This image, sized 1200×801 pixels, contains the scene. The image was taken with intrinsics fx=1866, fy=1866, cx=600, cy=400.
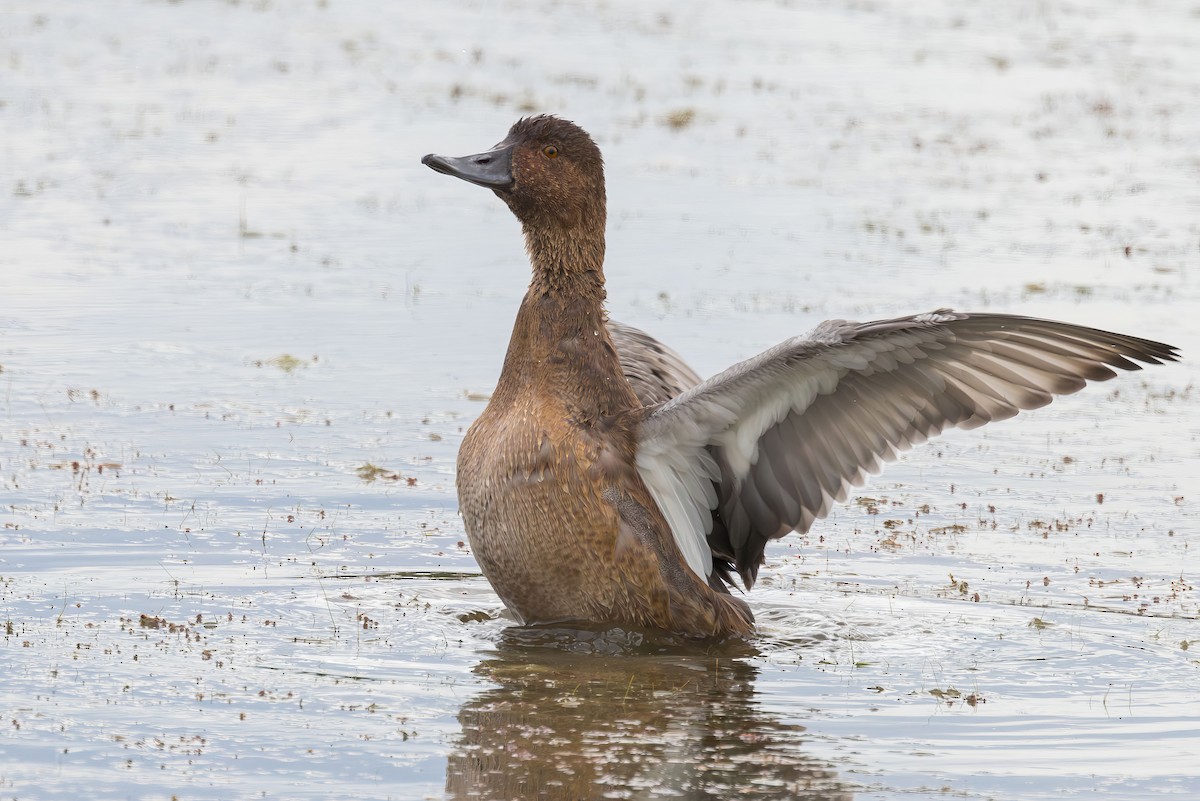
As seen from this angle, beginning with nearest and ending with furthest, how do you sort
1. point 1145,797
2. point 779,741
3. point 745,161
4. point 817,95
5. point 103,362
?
point 1145,797, point 779,741, point 103,362, point 745,161, point 817,95

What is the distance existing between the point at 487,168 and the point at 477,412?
11.4ft

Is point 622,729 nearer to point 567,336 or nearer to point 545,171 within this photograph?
point 567,336

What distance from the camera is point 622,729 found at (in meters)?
6.66

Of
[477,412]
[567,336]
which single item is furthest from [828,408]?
[477,412]

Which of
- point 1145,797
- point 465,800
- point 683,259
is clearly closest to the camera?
point 465,800

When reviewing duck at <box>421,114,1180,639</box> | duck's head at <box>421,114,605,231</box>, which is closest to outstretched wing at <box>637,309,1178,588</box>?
duck at <box>421,114,1180,639</box>

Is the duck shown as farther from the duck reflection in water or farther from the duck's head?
the duck reflection in water

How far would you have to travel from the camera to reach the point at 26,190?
54.3 ft

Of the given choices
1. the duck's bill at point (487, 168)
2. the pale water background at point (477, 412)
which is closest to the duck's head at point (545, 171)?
the duck's bill at point (487, 168)

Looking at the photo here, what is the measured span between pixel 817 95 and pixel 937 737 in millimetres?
17483

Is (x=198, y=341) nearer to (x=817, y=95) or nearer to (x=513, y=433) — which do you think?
(x=513, y=433)

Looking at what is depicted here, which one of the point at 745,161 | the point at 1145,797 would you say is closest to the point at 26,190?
the point at 745,161

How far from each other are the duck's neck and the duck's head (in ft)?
0.31

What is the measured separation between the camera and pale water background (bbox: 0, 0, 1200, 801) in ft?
21.5
